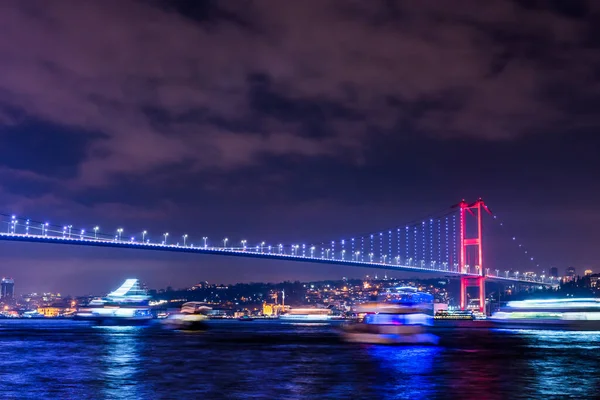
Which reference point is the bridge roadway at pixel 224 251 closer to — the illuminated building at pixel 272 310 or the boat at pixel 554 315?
the boat at pixel 554 315

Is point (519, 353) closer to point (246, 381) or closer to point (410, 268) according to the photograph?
point (246, 381)

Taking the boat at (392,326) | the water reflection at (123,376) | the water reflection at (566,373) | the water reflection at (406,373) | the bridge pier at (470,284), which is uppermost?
the bridge pier at (470,284)

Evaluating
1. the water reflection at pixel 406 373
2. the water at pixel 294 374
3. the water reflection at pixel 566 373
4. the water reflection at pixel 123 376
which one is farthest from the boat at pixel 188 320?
the water reflection at pixel 566 373

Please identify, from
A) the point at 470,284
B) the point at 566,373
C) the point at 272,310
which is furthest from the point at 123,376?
the point at 272,310

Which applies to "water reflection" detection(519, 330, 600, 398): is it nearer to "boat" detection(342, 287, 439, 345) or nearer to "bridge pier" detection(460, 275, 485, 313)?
"boat" detection(342, 287, 439, 345)

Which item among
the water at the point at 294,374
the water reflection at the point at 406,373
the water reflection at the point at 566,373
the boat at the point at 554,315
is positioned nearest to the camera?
the water at the point at 294,374

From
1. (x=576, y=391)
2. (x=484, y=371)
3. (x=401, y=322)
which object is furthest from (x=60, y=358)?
(x=401, y=322)
